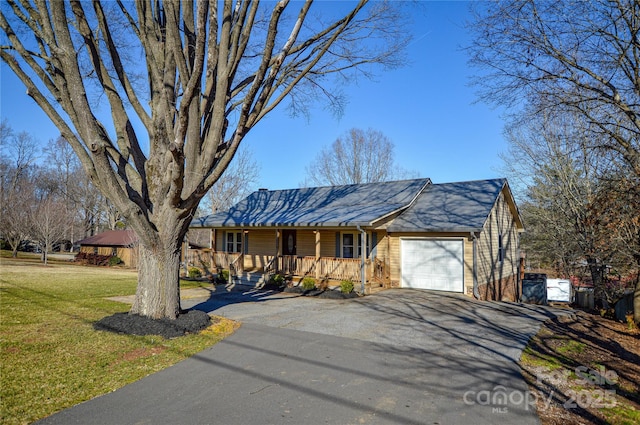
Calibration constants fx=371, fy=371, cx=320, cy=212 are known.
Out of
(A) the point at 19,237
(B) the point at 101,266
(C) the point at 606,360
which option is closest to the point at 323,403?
(C) the point at 606,360

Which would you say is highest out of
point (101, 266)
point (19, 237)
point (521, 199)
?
point (521, 199)

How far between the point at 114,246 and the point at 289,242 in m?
19.2

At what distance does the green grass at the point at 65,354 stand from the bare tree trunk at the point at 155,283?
796 millimetres

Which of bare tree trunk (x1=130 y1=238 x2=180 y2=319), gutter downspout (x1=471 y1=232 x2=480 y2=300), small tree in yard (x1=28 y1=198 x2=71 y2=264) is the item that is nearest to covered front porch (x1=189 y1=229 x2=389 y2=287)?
gutter downspout (x1=471 y1=232 x2=480 y2=300)

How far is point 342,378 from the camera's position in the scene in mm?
5461

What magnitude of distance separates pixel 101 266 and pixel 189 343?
26766 millimetres

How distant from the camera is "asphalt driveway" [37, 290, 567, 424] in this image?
4.29m

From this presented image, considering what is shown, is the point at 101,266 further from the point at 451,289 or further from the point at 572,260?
the point at 572,260

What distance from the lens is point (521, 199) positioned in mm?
24266

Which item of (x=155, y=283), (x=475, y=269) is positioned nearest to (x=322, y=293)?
(x=475, y=269)

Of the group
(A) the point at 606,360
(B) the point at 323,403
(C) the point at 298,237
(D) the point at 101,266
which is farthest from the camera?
(D) the point at 101,266

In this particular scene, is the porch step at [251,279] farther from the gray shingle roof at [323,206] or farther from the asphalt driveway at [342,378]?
the asphalt driveway at [342,378]

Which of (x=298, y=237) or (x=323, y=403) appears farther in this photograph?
(x=298, y=237)

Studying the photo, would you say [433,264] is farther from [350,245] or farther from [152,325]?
[152,325]
